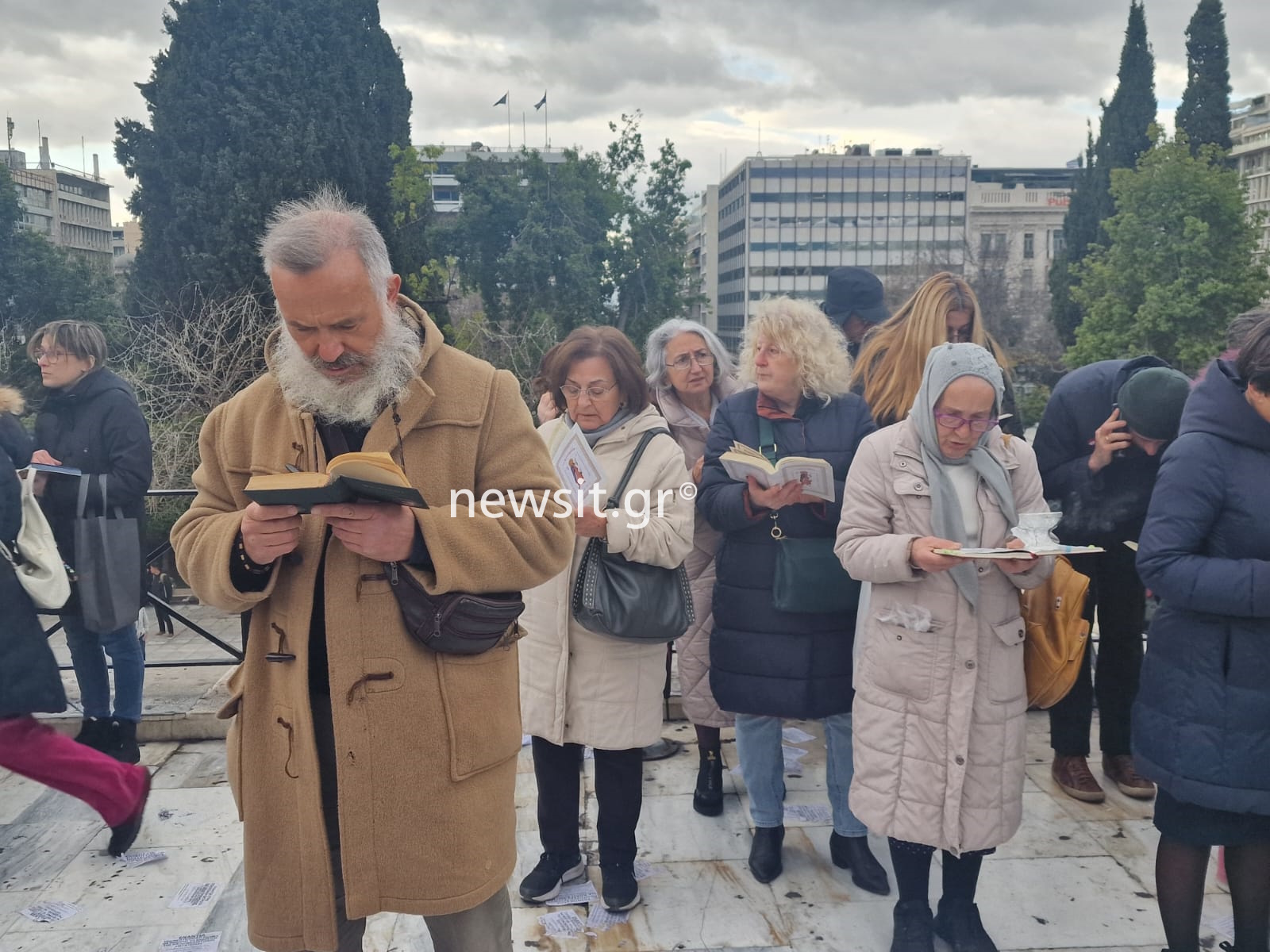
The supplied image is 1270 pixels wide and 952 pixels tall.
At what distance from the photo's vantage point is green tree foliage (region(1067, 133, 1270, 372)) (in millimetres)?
35594

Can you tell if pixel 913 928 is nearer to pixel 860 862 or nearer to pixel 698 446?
pixel 860 862

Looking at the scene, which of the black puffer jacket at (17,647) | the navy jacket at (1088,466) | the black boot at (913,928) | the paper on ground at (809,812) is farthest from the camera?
the paper on ground at (809,812)

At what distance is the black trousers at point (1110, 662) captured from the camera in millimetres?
3986

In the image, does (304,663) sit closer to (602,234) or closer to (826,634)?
(826,634)

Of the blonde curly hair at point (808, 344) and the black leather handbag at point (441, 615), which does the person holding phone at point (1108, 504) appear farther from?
the black leather handbag at point (441, 615)

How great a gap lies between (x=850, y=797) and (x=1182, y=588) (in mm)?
1130

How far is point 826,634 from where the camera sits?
332 cm

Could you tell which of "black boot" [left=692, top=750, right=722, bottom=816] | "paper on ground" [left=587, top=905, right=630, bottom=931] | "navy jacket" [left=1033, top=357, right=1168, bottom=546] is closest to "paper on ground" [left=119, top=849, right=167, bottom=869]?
"paper on ground" [left=587, top=905, right=630, bottom=931]

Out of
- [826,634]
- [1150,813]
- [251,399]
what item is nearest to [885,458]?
[826,634]

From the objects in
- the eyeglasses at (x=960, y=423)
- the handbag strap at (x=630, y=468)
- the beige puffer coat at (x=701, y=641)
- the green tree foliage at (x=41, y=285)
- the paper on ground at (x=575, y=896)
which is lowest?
the paper on ground at (x=575, y=896)

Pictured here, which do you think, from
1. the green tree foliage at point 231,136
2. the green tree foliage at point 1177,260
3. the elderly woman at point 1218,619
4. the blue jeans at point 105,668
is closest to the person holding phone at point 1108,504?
the elderly woman at point 1218,619

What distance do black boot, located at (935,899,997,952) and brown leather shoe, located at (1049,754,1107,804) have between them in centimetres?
118

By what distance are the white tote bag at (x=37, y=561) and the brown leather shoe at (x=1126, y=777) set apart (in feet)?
13.3

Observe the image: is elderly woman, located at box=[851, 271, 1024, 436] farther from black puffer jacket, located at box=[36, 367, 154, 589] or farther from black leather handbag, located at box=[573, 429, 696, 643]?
black puffer jacket, located at box=[36, 367, 154, 589]
